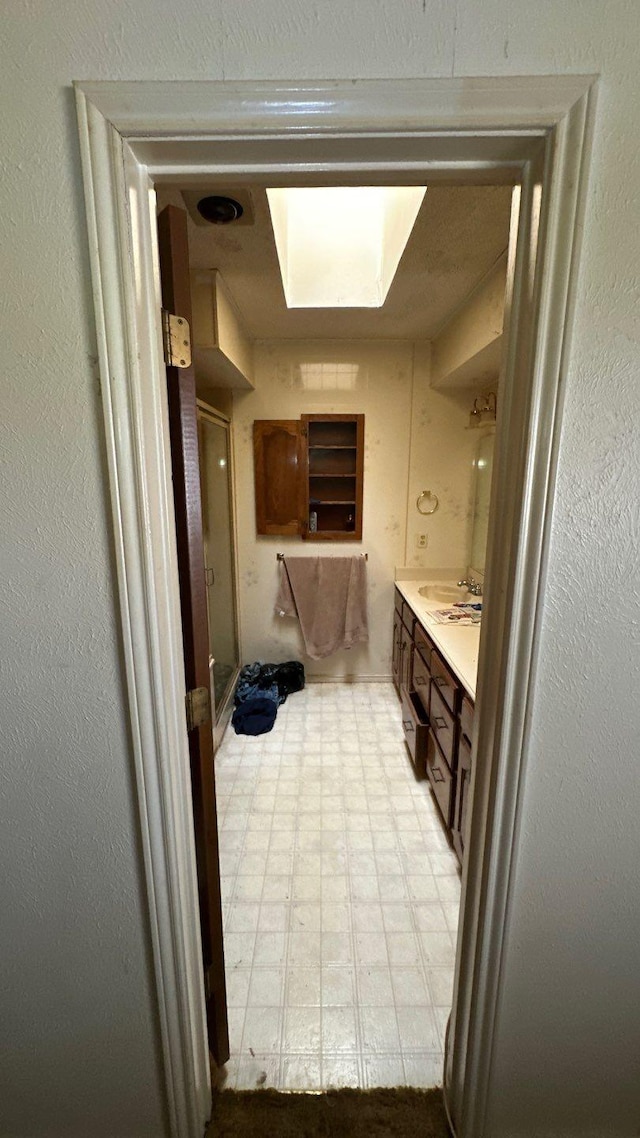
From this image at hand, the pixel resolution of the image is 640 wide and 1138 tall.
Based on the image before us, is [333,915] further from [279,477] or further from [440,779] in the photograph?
[279,477]

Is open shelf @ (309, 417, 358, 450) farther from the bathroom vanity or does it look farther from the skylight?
the bathroom vanity

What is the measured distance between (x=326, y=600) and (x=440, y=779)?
4.77ft

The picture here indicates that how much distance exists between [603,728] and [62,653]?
927 mm

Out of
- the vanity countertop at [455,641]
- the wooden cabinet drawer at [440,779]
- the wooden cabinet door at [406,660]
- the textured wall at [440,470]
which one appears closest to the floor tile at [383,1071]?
the wooden cabinet drawer at [440,779]

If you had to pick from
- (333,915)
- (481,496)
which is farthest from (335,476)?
(333,915)

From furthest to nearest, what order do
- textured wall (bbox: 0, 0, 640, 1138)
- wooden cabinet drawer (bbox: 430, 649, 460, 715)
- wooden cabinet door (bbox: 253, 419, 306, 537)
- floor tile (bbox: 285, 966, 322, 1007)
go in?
wooden cabinet door (bbox: 253, 419, 306, 537)
wooden cabinet drawer (bbox: 430, 649, 460, 715)
floor tile (bbox: 285, 966, 322, 1007)
textured wall (bbox: 0, 0, 640, 1138)

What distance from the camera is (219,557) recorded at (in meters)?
3.02

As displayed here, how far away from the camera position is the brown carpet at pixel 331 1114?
100cm

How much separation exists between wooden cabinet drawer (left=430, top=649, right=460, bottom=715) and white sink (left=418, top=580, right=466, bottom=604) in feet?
2.80

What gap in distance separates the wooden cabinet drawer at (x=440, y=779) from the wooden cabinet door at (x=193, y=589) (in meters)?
1.02

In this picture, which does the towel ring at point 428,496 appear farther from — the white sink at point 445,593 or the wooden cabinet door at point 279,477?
the wooden cabinet door at point 279,477

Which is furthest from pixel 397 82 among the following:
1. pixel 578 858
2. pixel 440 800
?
pixel 440 800

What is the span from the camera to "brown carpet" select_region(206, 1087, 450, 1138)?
1.00 metres

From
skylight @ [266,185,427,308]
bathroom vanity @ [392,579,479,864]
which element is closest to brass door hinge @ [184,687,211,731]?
bathroom vanity @ [392,579,479,864]
